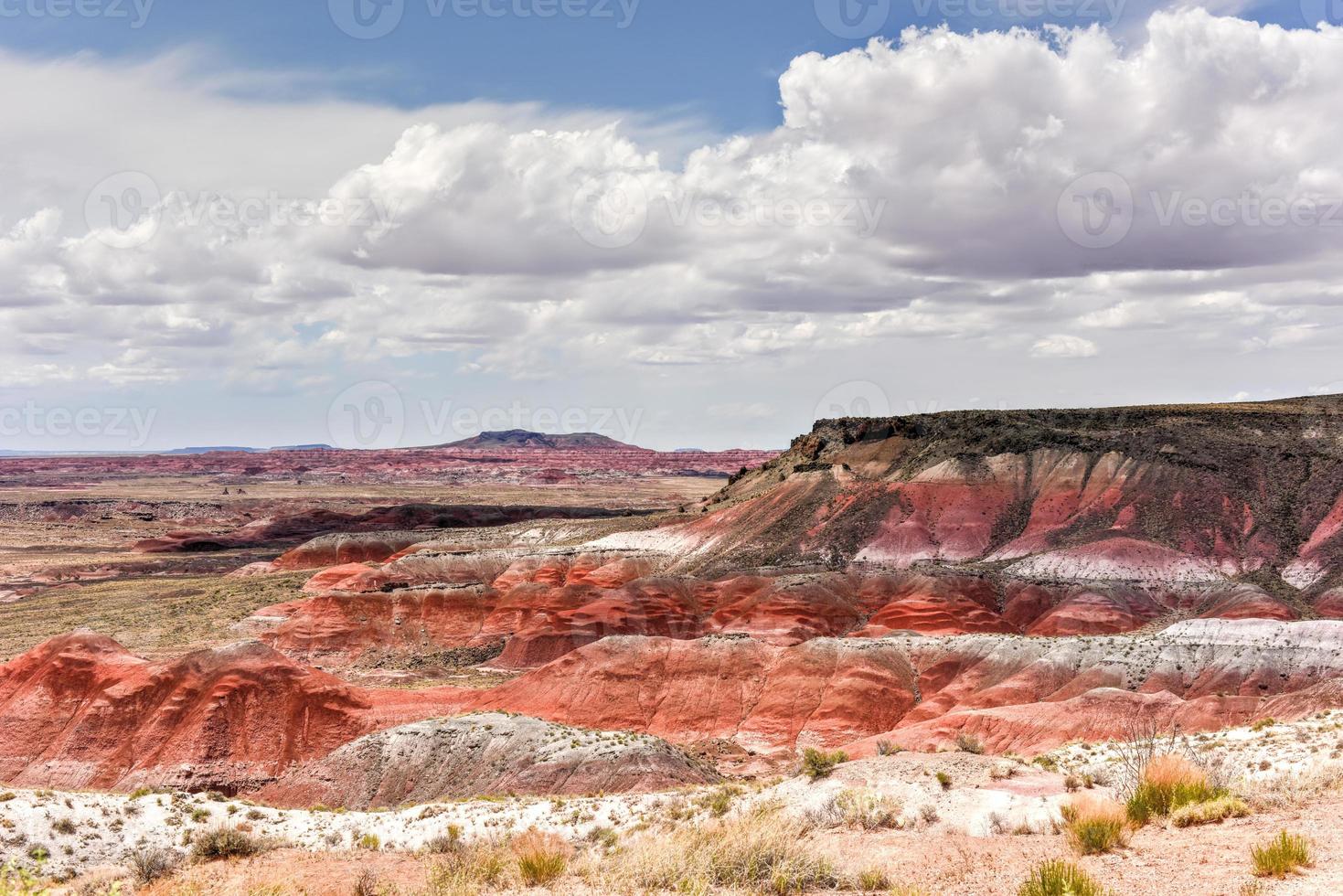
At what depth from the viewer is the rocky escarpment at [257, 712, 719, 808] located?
97.1 feet

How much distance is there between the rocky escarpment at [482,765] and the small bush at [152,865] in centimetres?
1142

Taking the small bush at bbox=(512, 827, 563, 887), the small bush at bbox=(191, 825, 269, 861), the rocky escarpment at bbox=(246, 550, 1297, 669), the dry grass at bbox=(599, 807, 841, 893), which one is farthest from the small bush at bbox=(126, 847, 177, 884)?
the rocky escarpment at bbox=(246, 550, 1297, 669)

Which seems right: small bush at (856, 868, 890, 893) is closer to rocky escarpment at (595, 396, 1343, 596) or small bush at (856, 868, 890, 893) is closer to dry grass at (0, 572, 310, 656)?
rocky escarpment at (595, 396, 1343, 596)

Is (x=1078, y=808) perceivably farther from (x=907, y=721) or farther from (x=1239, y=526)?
(x=1239, y=526)

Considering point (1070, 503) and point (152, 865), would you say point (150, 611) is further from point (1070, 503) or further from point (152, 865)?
point (152, 865)

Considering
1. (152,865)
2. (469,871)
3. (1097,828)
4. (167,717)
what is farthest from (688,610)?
(1097,828)

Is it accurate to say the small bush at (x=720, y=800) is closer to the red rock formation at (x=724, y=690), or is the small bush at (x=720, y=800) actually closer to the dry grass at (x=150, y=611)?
→ the red rock formation at (x=724, y=690)

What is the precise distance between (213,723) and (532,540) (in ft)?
167

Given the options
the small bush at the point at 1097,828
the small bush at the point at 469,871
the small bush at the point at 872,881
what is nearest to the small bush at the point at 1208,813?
the small bush at the point at 1097,828

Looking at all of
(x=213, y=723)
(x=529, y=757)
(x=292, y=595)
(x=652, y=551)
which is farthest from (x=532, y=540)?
(x=529, y=757)

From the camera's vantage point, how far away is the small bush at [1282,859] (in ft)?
35.2

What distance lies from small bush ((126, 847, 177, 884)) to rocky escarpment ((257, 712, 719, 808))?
11.4 m

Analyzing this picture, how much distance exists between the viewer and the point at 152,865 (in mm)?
17266

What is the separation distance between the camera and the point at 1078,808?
1434 centimetres
